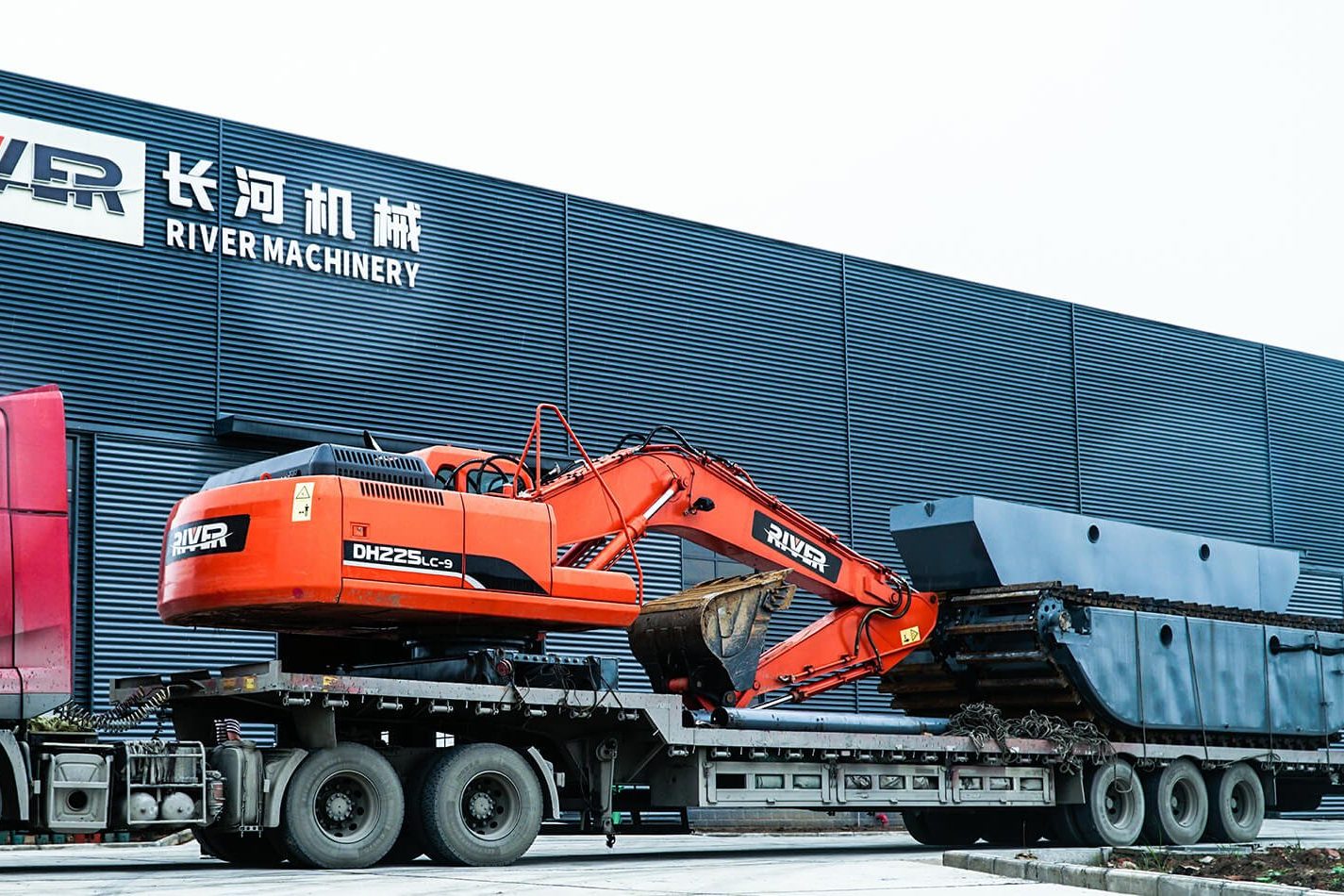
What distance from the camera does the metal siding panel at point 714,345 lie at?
1109 inches

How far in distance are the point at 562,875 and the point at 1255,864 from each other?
5892 mm

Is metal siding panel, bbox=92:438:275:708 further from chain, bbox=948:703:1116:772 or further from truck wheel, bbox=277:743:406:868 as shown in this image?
chain, bbox=948:703:1116:772

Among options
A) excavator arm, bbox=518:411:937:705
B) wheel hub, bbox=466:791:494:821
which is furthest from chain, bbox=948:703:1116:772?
wheel hub, bbox=466:791:494:821

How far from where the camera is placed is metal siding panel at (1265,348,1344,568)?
38.4 m

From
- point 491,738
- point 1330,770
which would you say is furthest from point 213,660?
point 1330,770

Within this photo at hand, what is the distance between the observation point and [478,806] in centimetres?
1526

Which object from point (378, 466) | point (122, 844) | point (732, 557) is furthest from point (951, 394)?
point (378, 466)

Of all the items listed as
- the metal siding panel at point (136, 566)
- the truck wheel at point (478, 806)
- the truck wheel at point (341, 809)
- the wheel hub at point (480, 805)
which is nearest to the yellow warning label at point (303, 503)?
the truck wheel at point (341, 809)

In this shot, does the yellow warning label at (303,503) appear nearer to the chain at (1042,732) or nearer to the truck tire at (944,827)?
the chain at (1042,732)

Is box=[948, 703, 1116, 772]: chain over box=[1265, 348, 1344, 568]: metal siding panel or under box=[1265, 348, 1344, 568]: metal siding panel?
under

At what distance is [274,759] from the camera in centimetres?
1434

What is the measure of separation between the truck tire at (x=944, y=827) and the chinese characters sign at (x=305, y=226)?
11322 mm

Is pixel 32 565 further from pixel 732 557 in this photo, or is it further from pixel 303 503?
pixel 732 557

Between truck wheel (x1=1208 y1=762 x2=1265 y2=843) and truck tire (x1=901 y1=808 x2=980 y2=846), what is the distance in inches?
123
